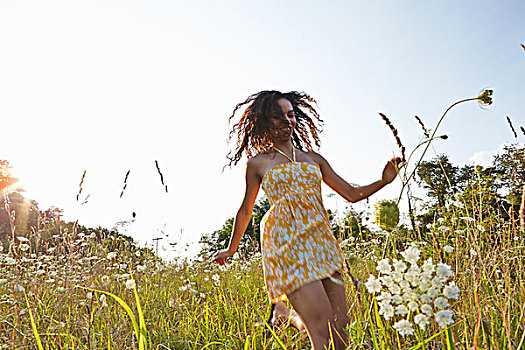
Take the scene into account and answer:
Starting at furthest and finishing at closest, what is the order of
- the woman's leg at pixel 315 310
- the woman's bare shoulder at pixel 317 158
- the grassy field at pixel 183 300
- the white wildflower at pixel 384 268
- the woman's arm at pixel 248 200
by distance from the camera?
the woman's bare shoulder at pixel 317 158 → the woman's arm at pixel 248 200 → the woman's leg at pixel 315 310 → the grassy field at pixel 183 300 → the white wildflower at pixel 384 268

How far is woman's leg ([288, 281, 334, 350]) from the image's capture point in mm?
2250

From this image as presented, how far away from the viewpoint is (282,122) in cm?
308

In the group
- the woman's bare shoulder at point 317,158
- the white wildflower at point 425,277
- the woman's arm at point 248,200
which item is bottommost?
the white wildflower at point 425,277

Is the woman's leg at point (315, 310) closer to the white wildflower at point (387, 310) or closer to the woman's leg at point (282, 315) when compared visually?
the woman's leg at point (282, 315)

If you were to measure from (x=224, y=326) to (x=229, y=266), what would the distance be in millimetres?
1657

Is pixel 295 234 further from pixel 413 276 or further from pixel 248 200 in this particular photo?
pixel 413 276

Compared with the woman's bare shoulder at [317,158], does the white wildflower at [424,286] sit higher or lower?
lower

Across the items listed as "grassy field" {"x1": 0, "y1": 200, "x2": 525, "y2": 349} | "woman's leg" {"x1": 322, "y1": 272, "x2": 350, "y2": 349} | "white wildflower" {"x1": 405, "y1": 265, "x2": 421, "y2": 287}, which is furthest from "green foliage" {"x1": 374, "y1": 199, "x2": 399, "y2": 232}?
"woman's leg" {"x1": 322, "y1": 272, "x2": 350, "y2": 349}

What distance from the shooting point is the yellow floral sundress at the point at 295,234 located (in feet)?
8.26

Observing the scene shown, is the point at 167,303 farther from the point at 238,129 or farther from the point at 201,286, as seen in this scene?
the point at 238,129

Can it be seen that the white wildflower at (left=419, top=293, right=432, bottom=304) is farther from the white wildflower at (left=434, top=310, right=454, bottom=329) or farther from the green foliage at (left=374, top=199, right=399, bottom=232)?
the green foliage at (left=374, top=199, right=399, bottom=232)

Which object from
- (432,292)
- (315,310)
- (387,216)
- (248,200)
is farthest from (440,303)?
(248,200)

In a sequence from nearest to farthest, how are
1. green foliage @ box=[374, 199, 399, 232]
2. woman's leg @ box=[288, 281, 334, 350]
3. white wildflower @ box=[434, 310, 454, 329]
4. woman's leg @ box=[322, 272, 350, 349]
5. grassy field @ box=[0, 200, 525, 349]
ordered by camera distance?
white wildflower @ box=[434, 310, 454, 329] < green foliage @ box=[374, 199, 399, 232] < grassy field @ box=[0, 200, 525, 349] < woman's leg @ box=[288, 281, 334, 350] < woman's leg @ box=[322, 272, 350, 349]

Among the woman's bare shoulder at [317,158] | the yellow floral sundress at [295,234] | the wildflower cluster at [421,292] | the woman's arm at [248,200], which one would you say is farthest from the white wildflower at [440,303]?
the woman's bare shoulder at [317,158]
